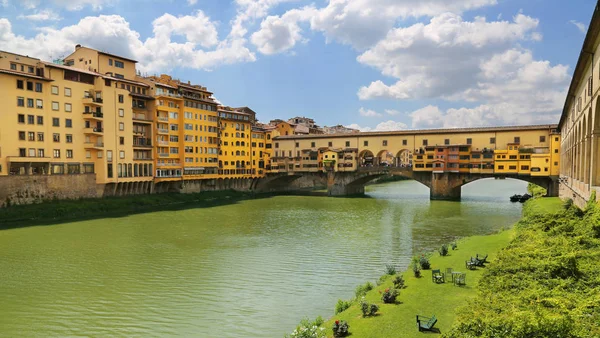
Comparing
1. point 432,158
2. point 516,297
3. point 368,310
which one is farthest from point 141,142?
point 516,297

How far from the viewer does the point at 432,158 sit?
213 ft

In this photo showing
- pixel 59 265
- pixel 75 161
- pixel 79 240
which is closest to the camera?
pixel 59 265

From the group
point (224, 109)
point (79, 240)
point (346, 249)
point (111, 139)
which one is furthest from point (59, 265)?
point (224, 109)

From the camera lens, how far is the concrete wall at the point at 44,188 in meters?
41.6

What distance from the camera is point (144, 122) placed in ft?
185

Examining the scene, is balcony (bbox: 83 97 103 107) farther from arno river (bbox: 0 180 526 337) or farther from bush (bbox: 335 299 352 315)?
bush (bbox: 335 299 352 315)

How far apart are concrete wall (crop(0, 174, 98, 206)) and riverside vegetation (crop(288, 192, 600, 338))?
40.0 meters

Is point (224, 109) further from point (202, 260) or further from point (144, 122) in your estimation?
point (202, 260)

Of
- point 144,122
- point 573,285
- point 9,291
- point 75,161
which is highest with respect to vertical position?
point 144,122

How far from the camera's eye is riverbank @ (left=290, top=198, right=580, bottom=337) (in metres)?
7.96

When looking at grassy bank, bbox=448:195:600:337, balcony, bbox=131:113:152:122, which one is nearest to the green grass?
grassy bank, bbox=448:195:600:337

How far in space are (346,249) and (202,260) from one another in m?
9.62

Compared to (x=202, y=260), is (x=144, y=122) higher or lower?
higher

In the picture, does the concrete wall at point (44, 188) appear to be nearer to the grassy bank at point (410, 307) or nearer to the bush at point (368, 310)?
the grassy bank at point (410, 307)
